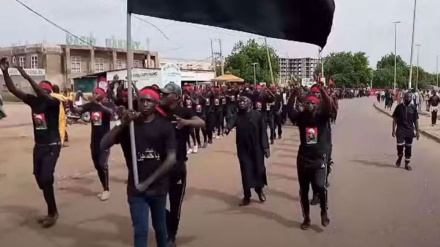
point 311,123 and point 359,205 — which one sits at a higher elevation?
point 311,123

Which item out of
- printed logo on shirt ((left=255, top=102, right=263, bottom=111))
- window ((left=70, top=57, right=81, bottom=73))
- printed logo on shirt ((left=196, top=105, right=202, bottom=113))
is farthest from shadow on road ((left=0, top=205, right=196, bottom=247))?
window ((left=70, top=57, right=81, bottom=73))

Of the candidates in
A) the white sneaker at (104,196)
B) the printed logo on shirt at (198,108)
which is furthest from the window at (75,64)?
the white sneaker at (104,196)

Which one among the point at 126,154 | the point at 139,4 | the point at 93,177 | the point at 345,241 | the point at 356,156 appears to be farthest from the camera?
the point at 356,156

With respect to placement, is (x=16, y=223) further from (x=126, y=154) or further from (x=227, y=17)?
(x=227, y=17)

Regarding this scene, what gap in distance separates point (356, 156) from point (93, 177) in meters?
6.46

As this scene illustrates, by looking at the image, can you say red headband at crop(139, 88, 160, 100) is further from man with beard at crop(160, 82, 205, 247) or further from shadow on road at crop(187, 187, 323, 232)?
shadow on road at crop(187, 187, 323, 232)

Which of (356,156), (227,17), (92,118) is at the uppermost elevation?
(227,17)

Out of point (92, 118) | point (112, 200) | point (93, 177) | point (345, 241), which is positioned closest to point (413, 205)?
point (345, 241)

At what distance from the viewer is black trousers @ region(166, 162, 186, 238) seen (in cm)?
568

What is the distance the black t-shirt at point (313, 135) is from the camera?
21.2ft

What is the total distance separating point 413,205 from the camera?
24.9 feet

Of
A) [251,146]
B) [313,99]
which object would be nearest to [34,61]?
[251,146]

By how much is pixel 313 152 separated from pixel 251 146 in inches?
66.6

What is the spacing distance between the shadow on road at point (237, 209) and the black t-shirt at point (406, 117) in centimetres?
448
